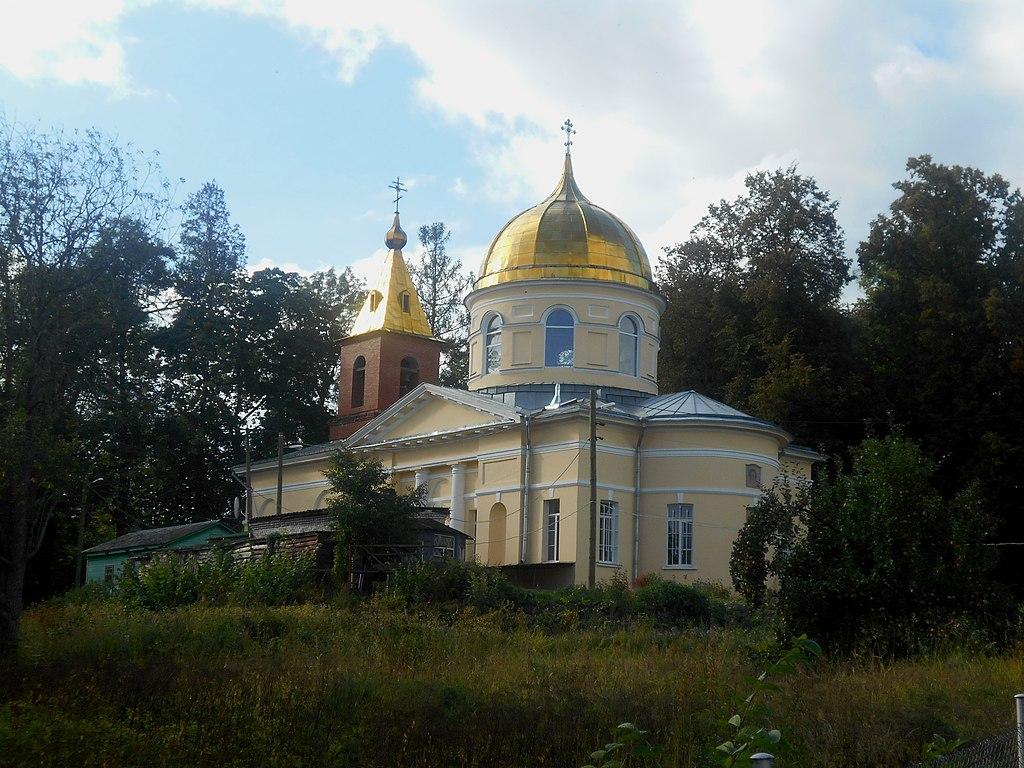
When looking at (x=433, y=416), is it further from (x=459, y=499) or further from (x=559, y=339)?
(x=559, y=339)

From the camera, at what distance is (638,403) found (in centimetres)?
3834

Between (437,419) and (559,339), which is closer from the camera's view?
(559,339)

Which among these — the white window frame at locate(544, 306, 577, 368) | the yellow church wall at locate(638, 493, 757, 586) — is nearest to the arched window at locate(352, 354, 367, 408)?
the white window frame at locate(544, 306, 577, 368)

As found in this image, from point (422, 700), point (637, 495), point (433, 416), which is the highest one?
point (433, 416)

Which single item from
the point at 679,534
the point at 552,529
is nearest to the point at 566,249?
the point at 552,529

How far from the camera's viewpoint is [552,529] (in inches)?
1374

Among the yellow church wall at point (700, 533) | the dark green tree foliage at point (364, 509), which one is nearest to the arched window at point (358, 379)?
the yellow church wall at point (700, 533)

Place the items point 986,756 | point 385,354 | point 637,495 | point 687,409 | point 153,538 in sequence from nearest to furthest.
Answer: point 986,756, point 637,495, point 687,409, point 153,538, point 385,354

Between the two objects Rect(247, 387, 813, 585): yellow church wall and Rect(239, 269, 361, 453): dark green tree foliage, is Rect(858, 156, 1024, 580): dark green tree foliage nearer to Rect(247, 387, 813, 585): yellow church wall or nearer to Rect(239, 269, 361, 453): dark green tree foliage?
Rect(247, 387, 813, 585): yellow church wall

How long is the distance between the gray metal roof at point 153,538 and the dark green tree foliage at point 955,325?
2064 centimetres

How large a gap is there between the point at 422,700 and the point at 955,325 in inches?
1245

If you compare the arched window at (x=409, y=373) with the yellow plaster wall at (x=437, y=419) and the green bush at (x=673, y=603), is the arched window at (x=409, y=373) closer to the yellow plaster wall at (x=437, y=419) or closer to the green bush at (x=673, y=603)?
the yellow plaster wall at (x=437, y=419)

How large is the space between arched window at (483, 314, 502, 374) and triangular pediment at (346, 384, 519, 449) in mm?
1614

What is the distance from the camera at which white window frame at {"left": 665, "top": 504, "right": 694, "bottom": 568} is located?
115ft
